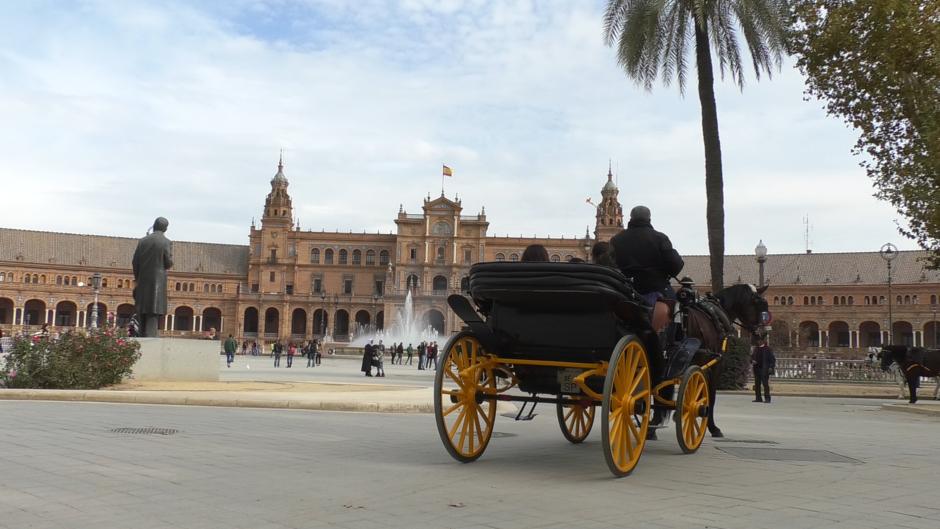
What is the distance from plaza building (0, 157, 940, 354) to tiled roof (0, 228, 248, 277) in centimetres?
14

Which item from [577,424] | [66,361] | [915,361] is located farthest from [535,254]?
[915,361]

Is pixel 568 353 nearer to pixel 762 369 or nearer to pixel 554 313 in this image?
pixel 554 313

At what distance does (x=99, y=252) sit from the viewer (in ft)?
313

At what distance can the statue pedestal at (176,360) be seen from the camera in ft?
48.8

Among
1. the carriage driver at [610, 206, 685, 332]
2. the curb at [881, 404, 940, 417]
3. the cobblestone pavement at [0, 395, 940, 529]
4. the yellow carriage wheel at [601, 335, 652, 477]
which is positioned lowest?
the curb at [881, 404, 940, 417]

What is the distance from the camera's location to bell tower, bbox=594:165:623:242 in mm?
94312

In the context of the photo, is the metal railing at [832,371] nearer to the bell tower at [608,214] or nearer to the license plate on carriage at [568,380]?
the license plate on carriage at [568,380]

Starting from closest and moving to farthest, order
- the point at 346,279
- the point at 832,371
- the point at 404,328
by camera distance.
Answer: the point at 832,371, the point at 404,328, the point at 346,279

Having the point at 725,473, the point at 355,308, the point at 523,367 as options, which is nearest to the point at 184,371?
the point at 523,367

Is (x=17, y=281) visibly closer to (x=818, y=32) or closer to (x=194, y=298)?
(x=194, y=298)

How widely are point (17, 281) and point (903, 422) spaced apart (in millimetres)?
95383

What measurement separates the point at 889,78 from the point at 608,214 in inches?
3179

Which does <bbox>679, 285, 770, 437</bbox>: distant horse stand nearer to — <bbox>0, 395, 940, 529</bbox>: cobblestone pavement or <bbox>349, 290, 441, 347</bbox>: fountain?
<bbox>0, 395, 940, 529</bbox>: cobblestone pavement

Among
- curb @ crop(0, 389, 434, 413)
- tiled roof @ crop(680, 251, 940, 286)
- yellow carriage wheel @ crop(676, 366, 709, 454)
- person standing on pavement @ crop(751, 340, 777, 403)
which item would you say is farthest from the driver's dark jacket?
tiled roof @ crop(680, 251, 940, 286)
